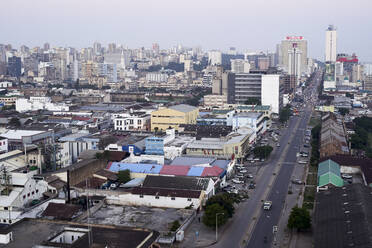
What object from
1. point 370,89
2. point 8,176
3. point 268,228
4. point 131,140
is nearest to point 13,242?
point 8,176

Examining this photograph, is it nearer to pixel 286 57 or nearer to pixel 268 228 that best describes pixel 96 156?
pixel 268 228

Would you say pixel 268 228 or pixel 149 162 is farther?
pixel 149 162

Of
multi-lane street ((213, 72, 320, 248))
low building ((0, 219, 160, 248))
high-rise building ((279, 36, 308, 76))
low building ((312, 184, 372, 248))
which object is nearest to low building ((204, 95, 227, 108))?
multi-lane street ((213, 72, 320, 248))

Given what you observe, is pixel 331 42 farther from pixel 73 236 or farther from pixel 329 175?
pixel 73 236

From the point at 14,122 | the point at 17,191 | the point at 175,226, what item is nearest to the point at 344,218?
the point at 175,226

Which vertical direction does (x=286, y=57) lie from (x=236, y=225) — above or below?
above

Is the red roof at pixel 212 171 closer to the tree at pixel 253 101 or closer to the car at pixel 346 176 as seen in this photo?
the car at pixel 346 176
